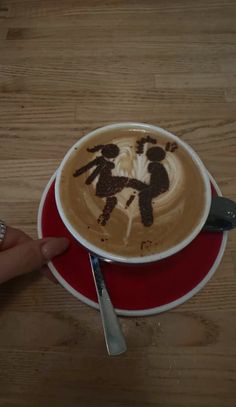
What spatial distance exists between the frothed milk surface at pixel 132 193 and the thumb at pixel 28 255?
7cm

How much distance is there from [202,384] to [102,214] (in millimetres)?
317

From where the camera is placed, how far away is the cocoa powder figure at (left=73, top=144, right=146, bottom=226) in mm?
542

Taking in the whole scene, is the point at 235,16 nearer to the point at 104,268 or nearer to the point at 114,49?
the point at 114,49

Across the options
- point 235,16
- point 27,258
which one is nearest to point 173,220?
point 27,258

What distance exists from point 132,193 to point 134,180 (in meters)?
0.03

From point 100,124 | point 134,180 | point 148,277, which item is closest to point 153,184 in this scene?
point 134,180

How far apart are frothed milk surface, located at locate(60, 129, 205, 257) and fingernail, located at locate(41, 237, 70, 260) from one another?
70mm

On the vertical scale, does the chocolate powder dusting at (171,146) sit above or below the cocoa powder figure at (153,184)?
above

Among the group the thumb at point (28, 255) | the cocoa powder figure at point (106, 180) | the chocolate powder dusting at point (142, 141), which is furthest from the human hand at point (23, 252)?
the chocolate powder dusting at point (142, 141)

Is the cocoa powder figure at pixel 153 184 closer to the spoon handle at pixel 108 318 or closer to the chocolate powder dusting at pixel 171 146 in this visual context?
the chocolate powder dusting at pixel 171 146

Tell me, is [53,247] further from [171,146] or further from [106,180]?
[171,146]

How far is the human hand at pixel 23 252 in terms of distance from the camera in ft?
1.73

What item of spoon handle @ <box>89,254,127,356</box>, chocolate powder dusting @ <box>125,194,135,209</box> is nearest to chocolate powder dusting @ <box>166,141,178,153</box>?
chocolate powder dusting @ <box>125,194,135,209</box>

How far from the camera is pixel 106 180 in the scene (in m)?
0.56
